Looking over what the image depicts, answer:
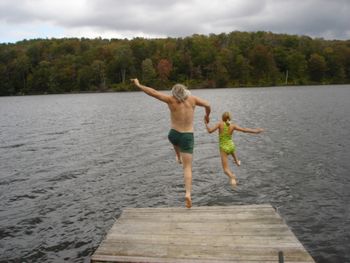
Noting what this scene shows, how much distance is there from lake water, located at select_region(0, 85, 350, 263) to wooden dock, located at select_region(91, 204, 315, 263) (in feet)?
7.16

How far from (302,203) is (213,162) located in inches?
298

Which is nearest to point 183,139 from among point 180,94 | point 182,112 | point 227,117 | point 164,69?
point 182,112

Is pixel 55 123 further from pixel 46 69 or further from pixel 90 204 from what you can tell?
pixel 46 69

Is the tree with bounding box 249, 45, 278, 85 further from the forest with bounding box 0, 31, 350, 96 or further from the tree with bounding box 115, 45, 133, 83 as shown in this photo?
the tree with bounding box 115, 45, 133, 83

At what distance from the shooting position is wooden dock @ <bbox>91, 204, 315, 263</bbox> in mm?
8305

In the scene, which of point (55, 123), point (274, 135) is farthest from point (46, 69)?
point (274, 135)

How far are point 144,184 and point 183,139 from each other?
28.0 feet

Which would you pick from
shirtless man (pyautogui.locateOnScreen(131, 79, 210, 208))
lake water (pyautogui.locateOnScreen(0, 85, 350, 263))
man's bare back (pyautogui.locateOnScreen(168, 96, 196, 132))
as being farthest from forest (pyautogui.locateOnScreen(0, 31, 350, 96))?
man's bare back (pyautogui.locateOnScreen(168, 96, 196, 132))

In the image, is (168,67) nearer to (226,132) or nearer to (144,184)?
(144,184)

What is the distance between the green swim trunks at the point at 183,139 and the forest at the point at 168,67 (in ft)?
396

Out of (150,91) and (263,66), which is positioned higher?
(263,66)

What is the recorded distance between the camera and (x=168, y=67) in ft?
448

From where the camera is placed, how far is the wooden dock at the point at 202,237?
27.2 ft

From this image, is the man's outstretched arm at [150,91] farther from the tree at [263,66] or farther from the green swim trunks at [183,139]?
the tree at [263,66]
